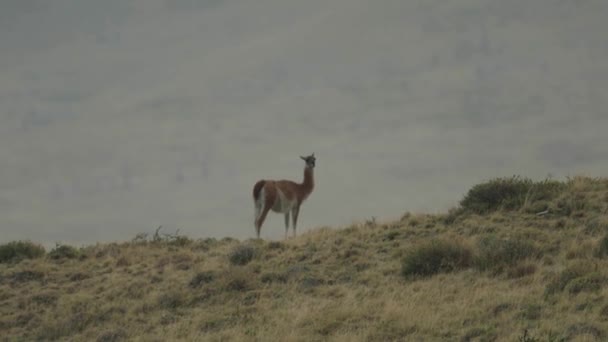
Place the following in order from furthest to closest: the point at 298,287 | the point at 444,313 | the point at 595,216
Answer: the point at 595,216 < the point at 298,287 < the point at 444,313

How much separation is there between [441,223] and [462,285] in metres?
6.39

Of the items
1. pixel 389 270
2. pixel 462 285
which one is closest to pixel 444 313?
pixel 462 285

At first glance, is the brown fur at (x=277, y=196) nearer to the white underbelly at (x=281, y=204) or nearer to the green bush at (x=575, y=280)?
the white underbelly at (x=281, y=204)

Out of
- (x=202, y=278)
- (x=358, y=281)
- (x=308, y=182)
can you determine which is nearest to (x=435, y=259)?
(x=358, y=281)

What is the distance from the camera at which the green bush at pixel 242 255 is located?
69.9ft

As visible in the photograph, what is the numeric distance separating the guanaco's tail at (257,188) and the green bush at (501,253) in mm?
8128

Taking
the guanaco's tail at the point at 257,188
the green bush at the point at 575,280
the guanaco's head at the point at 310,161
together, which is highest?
the guanaco's head at the point at 310,161

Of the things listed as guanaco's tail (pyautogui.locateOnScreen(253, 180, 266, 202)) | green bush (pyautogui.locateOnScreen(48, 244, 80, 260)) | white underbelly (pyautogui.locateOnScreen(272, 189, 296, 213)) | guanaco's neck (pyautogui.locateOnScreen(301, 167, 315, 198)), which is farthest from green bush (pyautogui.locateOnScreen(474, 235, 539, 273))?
green bush (pyautogui.locateOnScreen(48, 244, 80, 260))

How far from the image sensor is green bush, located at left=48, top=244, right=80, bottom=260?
978 inches

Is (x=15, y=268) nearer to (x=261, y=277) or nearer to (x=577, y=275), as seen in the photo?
(x=261, y=277)

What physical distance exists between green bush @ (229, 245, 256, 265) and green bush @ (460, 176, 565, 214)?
21.9ft

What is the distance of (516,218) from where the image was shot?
877 inches

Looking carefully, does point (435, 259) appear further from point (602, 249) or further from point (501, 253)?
point (602, 249)

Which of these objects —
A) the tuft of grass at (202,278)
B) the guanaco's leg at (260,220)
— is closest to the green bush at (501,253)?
the tuft of grass at (202,278)
